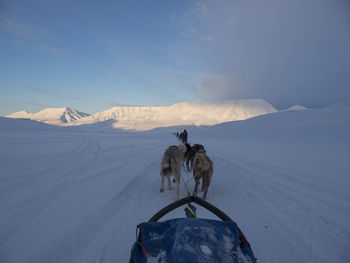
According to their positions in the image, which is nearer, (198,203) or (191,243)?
(191,243)

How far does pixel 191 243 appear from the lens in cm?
165

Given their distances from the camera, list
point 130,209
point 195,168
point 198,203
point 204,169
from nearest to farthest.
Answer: point 198,203 < point 130,209 < point 204,169 < point 195,168

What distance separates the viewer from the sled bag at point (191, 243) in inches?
62.3

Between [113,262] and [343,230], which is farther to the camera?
[343,230]

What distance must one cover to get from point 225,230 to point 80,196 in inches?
165

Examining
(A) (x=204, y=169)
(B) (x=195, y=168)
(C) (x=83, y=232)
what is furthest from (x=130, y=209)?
(A) (x=204, y=169)

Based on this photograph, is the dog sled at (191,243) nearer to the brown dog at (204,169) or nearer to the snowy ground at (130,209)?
the snowy ground at (130,209)

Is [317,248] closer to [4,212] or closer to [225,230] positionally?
[225,230]

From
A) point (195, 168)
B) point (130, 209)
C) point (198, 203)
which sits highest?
point (195, 168)

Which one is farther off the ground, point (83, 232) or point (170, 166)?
point (170, 166)

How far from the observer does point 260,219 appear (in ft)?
11.7

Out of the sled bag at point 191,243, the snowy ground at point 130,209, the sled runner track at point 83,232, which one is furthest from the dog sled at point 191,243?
the sled runner track at point 83,232

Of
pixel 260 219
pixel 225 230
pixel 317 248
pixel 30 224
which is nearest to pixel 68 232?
pixel 30 224

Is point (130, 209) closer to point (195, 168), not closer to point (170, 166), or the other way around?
point (170, 166)
